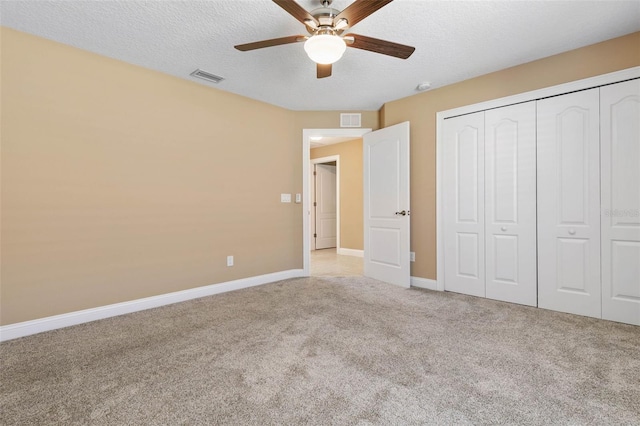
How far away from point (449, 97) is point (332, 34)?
2.11m

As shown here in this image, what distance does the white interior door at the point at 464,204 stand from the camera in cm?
341

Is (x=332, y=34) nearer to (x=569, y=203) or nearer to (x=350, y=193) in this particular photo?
(x=569, y=203)

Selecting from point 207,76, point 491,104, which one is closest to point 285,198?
point 207,76

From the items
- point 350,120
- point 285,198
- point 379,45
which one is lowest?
point 285,198

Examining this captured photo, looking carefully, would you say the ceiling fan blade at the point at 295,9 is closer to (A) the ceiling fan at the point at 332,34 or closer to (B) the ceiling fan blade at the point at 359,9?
(A) the ceiling fan at the point at 332,34

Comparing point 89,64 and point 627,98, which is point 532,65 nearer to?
point 627,98

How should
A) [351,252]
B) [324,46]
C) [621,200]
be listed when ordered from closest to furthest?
1. [324,46]
2. [621,200]
3. [351,252]

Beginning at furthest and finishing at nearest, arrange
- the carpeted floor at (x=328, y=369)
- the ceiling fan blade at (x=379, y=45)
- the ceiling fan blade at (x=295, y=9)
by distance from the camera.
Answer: the ceiling fan blade at (x=379, y=45) < the ceiling fan blade at (x=295, y=9) < the carpeted floor at (x=328, y=369)

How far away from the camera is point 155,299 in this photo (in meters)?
3.13

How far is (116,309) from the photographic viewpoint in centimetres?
287

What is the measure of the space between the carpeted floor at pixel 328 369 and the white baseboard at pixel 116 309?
5.0 inches

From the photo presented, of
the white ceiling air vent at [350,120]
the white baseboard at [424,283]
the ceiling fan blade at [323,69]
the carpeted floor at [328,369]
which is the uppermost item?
the white ceiling air vent at [350,120]

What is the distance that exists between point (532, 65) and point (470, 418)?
10.7ft

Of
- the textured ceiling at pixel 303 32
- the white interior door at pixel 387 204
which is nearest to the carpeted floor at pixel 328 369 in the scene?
the white interior door at pixel 387 204
